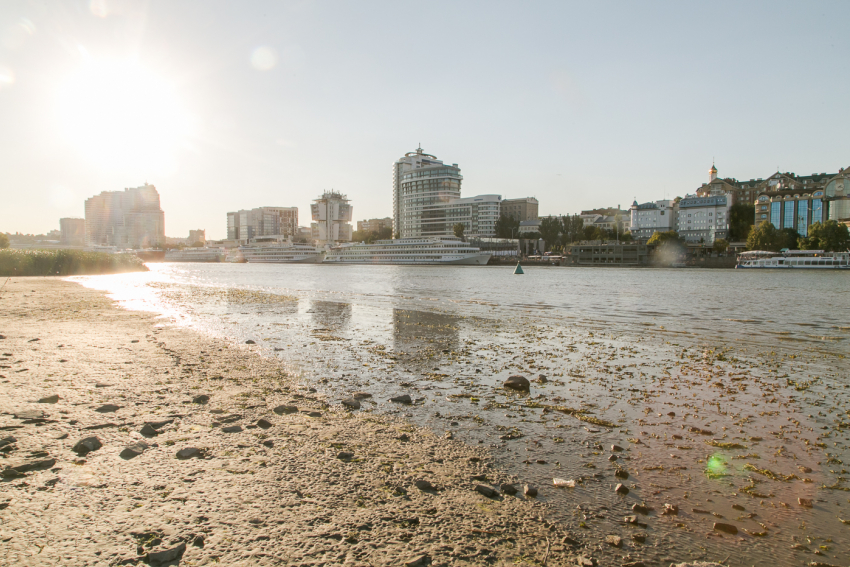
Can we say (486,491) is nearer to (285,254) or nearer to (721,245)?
(721,245)

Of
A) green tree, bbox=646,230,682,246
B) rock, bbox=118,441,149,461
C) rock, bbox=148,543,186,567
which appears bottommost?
rock, bbox=118,441,149,461

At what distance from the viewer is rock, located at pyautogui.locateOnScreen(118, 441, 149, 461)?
5.21m

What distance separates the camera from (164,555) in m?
3.39

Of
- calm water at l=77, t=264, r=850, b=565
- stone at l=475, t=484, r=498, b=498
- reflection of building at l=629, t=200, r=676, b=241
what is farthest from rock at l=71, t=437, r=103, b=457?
reflection of building at l=629, t=200, r=676, b=241

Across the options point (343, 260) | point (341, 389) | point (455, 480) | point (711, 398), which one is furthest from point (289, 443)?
point (343, 260)

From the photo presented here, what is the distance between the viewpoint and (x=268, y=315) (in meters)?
21.6

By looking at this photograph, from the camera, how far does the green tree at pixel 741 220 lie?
16300cm

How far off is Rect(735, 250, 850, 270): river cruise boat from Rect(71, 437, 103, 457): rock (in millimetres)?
151188

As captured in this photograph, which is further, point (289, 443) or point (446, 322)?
point (446, 322)

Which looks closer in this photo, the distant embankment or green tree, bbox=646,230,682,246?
the distant embankment

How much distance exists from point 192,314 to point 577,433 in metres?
19.9

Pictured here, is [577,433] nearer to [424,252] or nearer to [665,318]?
[665,318]

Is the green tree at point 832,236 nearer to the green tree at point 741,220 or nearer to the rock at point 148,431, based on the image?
the green tree at point 741,220

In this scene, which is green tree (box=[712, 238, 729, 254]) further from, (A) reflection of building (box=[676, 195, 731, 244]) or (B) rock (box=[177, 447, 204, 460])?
(B) rock (box=[177, 447, 204, 460])
